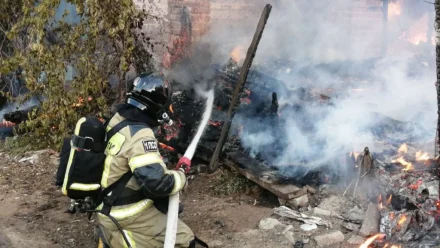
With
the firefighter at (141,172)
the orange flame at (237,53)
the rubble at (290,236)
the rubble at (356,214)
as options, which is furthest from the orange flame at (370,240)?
the orange flame at (237,53)

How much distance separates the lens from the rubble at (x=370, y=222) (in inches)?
196

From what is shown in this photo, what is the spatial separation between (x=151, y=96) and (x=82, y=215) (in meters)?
3.10

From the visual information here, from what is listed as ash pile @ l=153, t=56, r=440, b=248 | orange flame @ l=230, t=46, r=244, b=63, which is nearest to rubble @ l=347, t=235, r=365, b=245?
ash pile @ l=153, t=56, r=440, b=248

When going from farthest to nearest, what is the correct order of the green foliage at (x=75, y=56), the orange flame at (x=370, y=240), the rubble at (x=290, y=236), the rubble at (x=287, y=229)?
the green foliage at (x=75, y=56), the rubble at (x=287, y=229), the rubble at (x=290, y=236), the orange flame at (x=370, y=240)

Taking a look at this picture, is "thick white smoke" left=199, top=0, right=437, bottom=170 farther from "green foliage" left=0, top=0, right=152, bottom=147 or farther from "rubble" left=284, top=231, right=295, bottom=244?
"green foliage" left=0, top=0, right=152, bottom=147

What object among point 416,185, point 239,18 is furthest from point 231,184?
point 239,18

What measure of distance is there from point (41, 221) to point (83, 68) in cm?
276

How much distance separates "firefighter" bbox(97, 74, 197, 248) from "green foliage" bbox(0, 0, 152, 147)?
3.69m

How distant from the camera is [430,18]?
43.4ft

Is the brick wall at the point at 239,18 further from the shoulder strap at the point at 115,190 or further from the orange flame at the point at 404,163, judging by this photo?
the shoulder strap at the point at 115,190

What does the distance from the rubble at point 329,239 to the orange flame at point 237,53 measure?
6.55 m

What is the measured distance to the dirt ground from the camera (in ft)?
17.6

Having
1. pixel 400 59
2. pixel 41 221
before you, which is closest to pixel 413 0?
pixel 400 59

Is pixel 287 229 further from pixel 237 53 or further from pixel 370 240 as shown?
pixel 237 53
